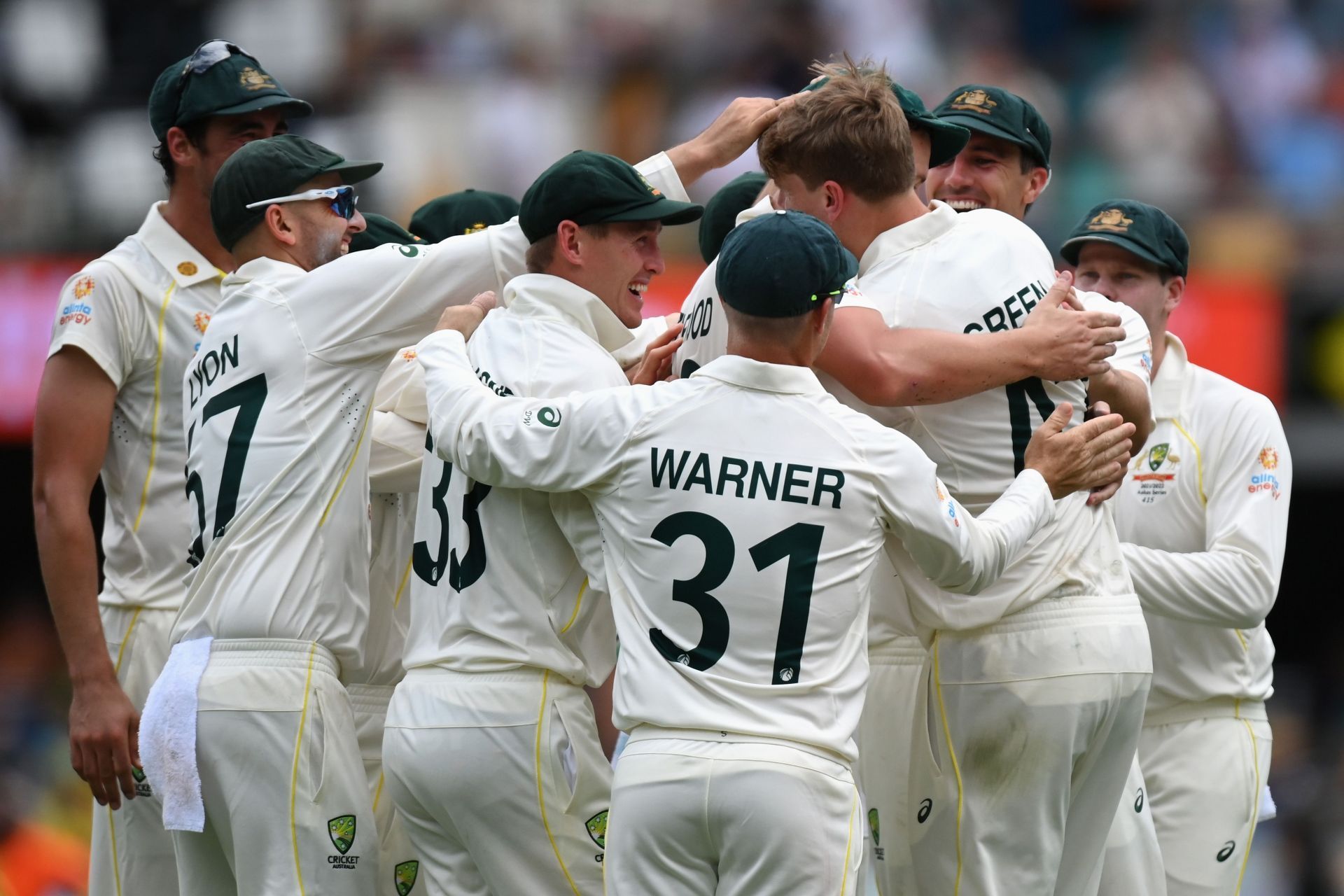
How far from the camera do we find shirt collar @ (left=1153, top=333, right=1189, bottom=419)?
23.7 feet

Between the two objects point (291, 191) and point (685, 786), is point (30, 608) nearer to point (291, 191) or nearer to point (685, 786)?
point (291, 191)

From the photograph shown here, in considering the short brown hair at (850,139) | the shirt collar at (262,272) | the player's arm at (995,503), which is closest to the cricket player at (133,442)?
the shirt collar at (262,272)

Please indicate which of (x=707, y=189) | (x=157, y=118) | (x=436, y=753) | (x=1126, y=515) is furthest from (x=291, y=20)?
(x=436, y=753)

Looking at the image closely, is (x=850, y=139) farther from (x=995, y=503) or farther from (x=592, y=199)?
(x=995, y=503)

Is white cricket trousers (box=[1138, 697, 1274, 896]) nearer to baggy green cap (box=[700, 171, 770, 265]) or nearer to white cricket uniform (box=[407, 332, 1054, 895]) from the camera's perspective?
white cricket uniform (box=[407, 332, 1054, 895])

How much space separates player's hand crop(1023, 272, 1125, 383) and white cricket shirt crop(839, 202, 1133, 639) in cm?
10

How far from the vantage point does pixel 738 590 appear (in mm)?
4918

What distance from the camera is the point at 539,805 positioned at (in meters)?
5.38

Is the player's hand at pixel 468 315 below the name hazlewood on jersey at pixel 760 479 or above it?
above

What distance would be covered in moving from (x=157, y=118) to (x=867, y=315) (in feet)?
9.51

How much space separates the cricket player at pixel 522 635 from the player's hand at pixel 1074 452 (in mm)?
1299

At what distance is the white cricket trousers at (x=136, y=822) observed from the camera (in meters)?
6.39

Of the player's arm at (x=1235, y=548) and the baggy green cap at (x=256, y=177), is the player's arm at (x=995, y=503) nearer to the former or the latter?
the player's arm at (x=1235, y=548)

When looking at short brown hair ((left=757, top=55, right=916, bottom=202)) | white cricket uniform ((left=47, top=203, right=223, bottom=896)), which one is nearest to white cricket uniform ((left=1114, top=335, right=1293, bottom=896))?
short brown hair ((left=757, top=55, right=916, bottom=202))
